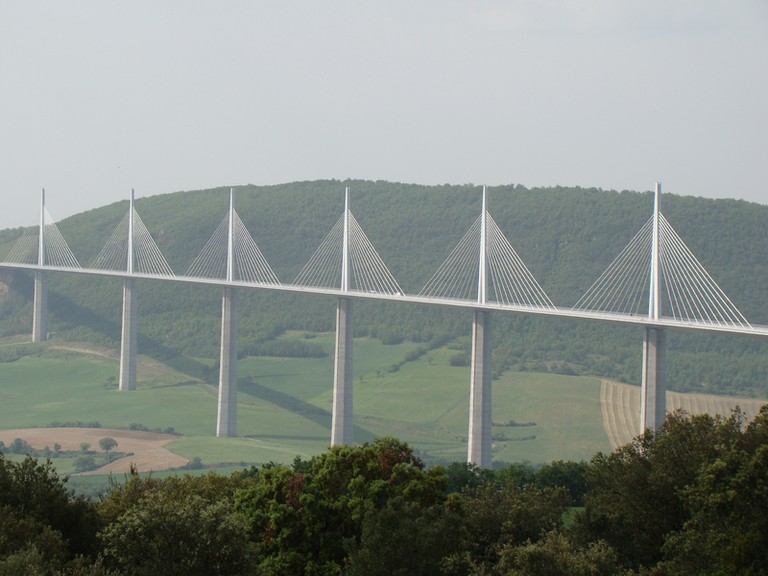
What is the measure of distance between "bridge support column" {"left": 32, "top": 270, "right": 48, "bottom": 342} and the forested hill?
117 centimetres

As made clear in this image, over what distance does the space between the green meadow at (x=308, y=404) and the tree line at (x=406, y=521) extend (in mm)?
27237

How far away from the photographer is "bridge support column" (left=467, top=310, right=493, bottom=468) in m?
39.2

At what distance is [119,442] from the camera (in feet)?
167

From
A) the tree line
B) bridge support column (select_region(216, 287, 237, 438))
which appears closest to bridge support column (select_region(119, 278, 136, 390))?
bridge support column (select_region(216, 287, 237, 438))

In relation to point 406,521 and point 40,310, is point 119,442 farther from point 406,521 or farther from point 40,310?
point 406,521

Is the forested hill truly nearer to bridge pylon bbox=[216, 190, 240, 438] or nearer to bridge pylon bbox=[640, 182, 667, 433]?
bridge pylon bbox=[216, 190, 240, 438]

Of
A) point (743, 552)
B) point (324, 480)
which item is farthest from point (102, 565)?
point (743, 552)

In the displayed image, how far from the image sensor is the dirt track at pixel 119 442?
46250 mm

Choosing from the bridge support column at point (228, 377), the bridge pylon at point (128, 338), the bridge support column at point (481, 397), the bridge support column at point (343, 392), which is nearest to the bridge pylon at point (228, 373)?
the bridge support column at point (228, 377)

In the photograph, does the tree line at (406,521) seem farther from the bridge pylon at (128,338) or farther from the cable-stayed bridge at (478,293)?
the bridge pylon at (128,338)

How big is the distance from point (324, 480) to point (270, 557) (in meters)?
1.58

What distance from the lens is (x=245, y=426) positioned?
5412 cm

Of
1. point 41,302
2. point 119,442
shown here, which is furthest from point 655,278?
point 41,302

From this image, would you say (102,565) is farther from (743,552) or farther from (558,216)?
(558,216)
